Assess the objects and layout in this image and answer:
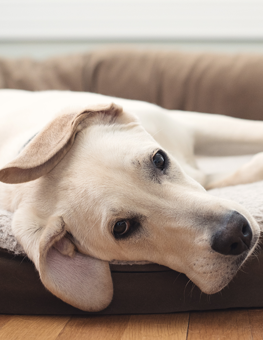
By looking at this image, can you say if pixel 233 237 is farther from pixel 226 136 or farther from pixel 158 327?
pixel 226 136

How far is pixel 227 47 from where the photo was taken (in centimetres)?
416

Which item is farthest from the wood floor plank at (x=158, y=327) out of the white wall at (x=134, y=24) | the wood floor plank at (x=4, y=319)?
the white wall at (x=134, y=24)

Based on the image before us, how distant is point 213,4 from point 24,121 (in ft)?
8.81

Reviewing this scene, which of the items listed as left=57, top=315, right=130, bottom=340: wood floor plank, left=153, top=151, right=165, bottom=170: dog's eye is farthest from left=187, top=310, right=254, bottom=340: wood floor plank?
left=153, top=151, right=165, bottom=170: dog's eye

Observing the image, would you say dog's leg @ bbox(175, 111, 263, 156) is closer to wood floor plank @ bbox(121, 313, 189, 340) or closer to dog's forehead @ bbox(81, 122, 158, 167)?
dog's forehead @ bbox(81, 122, 158, 167)

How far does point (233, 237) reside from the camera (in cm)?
131

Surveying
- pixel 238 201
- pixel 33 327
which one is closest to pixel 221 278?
pixel 238 201

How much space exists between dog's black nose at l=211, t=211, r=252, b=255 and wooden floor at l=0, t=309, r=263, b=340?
28 cm

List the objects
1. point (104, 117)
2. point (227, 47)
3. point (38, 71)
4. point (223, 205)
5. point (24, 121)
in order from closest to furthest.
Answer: point (223, 205), point (104, 117), point (24, 121), point (38, 71), point (227, 47)

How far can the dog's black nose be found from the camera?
1312 millimetres

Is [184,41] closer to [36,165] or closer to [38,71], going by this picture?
[38,71]

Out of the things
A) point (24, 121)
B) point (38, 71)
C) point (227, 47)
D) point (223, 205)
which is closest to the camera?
point (223, 205)

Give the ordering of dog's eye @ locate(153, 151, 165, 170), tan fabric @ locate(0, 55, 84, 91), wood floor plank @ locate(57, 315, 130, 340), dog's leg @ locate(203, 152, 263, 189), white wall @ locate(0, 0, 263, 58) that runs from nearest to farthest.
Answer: wood floor plank @ locate(57, 315, 130, 340)
dog's eye @ locate(153, 151, 165, 170)
dog's leg @ locate(203, 152, 263, 189)
tan fabric @ locate(0, 55, 84, 91)
white wall @ locate(0, 0, 263, 58)

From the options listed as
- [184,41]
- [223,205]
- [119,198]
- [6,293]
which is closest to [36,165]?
[119,198]
